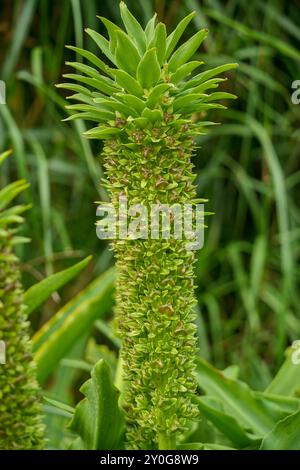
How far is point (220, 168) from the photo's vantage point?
1.38 m

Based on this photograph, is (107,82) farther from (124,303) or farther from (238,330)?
(238,330)

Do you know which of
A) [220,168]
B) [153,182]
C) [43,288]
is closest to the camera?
[153,182]

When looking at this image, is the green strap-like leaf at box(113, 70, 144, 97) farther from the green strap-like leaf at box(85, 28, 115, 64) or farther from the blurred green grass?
the blurred green grass

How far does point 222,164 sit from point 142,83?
1.02m

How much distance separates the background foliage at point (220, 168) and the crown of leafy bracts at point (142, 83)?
702 mm

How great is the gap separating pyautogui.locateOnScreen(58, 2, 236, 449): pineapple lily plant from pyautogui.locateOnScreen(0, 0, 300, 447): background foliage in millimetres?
702

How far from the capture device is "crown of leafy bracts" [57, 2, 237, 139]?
42cm

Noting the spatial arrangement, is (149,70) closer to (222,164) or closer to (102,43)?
(102,43)

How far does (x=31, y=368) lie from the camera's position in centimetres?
46

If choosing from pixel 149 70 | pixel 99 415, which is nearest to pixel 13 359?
pixel 99 415

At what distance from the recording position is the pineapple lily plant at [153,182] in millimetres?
417

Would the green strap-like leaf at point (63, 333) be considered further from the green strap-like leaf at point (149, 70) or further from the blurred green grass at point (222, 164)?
the blurred green grass at point (222, 164)

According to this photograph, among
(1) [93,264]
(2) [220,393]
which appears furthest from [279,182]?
(2) [220,393]

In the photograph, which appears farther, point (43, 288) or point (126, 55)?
point (43, 288)
